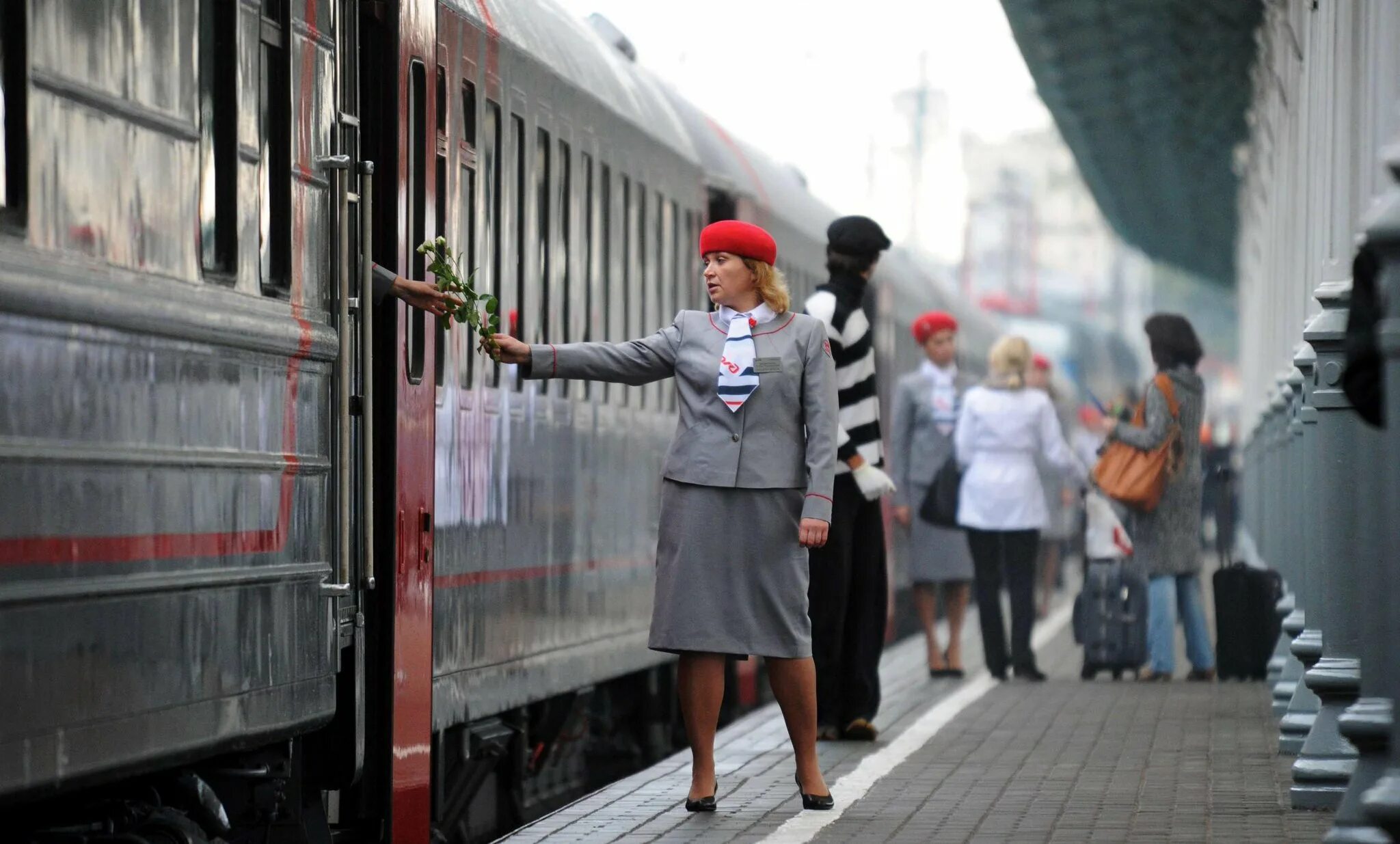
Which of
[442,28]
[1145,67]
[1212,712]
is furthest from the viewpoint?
[1145,67]

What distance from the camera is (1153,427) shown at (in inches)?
550

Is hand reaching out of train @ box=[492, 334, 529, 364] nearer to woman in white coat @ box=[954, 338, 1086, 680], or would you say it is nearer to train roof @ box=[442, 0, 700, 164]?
train roof @ box=[442, 0, 700, 164]

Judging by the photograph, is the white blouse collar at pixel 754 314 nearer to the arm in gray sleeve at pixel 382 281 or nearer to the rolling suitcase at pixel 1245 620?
the arm in gray sleeve at pixel 382 281

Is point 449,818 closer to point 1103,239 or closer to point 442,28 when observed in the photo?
point 442,28

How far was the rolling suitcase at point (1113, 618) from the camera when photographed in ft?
46.5

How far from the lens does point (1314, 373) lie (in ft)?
28.3

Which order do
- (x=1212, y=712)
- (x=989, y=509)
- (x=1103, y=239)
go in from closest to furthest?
(x=1212, y=712), (x=989, y=509), (x=1103, y=239)

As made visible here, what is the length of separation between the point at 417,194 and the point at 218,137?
1.92m

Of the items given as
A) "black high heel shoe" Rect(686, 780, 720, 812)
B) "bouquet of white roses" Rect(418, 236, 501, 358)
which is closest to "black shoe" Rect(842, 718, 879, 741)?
"black high heel shoe" Rect(686, 780, 720, 812)

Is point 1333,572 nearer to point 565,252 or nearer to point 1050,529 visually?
point 565,252

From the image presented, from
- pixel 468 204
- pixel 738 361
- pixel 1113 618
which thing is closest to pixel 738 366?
pixel 738 361

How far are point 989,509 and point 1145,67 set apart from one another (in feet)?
39.3

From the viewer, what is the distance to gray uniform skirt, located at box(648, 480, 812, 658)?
26.1 ft

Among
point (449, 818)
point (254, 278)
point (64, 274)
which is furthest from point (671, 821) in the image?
point (64, 274)
